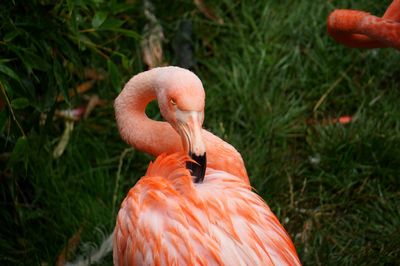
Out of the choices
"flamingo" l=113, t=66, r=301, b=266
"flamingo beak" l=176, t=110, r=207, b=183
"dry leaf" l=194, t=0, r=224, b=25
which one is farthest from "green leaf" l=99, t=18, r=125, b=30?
"dry leaf" l=194, t=0, r=224, b=25

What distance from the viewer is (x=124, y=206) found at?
115 inches

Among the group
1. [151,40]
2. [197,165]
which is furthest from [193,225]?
[151,40]

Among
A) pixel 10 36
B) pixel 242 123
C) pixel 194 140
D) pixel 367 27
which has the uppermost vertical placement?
pixel 10 36

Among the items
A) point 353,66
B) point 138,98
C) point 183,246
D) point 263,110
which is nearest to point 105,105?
point 263,110

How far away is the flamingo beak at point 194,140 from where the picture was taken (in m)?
2.84

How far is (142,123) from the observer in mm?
3326

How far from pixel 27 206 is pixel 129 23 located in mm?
1458

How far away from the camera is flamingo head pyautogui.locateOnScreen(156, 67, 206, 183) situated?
2846 mm

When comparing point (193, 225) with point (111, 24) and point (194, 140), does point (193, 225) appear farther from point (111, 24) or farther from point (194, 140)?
point (111, 24)

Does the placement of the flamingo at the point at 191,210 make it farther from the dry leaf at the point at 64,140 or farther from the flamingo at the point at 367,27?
the dry leaf at the point at 64,140

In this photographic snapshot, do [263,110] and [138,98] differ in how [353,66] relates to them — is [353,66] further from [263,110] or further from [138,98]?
[138,98]

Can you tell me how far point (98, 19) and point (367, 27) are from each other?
1.32 meters

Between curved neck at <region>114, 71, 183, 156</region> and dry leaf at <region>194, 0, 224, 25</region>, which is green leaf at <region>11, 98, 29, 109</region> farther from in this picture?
dry leaf at <region>194, 0, 224, 25</region>

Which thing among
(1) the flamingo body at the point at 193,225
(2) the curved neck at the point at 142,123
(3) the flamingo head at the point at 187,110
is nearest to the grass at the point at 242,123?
(2) the curved neck at the point at 142,123
